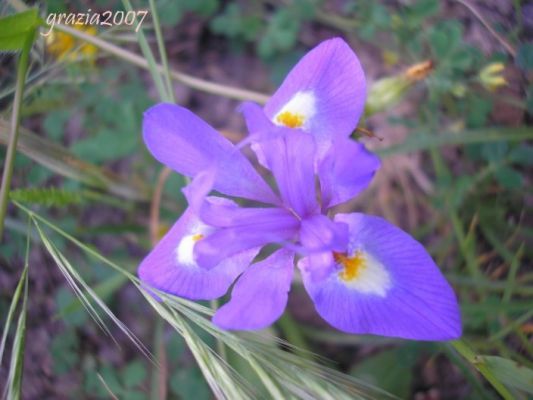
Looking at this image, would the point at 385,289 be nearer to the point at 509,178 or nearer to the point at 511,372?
the point at 511,372

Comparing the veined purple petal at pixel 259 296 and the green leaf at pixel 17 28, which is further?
the green leaf at pixel 17 28

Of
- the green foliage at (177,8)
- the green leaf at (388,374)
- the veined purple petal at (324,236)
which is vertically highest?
the green foliage at (177,8)

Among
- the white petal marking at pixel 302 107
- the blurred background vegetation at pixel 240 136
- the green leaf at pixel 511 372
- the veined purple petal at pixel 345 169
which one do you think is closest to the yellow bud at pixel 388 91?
the blurred background vegetation at pixel 240 136

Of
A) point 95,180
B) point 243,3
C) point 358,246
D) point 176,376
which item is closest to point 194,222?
point 358,246

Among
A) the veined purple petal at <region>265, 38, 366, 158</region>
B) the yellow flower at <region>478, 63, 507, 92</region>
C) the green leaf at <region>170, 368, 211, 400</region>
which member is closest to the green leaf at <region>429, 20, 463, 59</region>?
the yellow flower at <region>478, 63, 507, 92</region>

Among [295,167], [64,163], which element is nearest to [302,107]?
[295,167]

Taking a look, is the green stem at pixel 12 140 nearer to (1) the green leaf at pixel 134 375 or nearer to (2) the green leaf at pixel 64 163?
(2) the green leaf at pixel 64 163

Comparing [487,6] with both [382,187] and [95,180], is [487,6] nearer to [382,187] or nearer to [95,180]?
[382,187]
